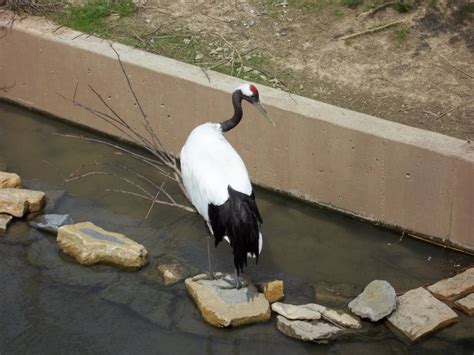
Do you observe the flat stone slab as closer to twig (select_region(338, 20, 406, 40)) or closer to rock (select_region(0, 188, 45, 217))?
rock (select_region(0, 188, 45, 217))

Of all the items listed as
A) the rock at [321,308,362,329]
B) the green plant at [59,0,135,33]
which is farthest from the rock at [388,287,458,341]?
the green plant at [59,0,135,33]

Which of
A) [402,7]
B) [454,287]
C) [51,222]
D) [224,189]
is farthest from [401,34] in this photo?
[51,222]

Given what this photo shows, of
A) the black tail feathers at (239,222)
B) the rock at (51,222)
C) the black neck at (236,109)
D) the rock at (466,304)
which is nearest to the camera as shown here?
the black tail feathers at (239,222)

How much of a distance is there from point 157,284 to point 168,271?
0.14 metres

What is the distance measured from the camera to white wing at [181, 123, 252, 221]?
6.12 meters

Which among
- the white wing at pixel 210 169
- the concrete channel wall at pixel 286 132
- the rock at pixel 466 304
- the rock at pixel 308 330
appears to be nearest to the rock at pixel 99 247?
the white wing at pixel 210 169

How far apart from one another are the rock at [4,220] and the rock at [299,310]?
2.50 meters

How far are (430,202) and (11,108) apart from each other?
4728 mm

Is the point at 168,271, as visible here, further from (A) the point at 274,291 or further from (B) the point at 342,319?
(B) the point at 342,319

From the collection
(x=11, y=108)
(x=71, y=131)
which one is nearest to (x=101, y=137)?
(x=71, y=131)

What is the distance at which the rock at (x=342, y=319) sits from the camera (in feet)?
20.1

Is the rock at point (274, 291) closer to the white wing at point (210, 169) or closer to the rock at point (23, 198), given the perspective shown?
the white wing at point (210, 169)

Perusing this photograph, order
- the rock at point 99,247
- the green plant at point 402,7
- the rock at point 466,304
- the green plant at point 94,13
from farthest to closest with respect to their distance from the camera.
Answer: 1. the green plant at point 94,13
2. the green plant at point 402,7
3. the rock at point 99,247
4. the rock at point 466,304

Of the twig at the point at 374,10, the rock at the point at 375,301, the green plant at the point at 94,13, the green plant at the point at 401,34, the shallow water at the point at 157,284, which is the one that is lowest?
the shallow water at the point at 157,284
